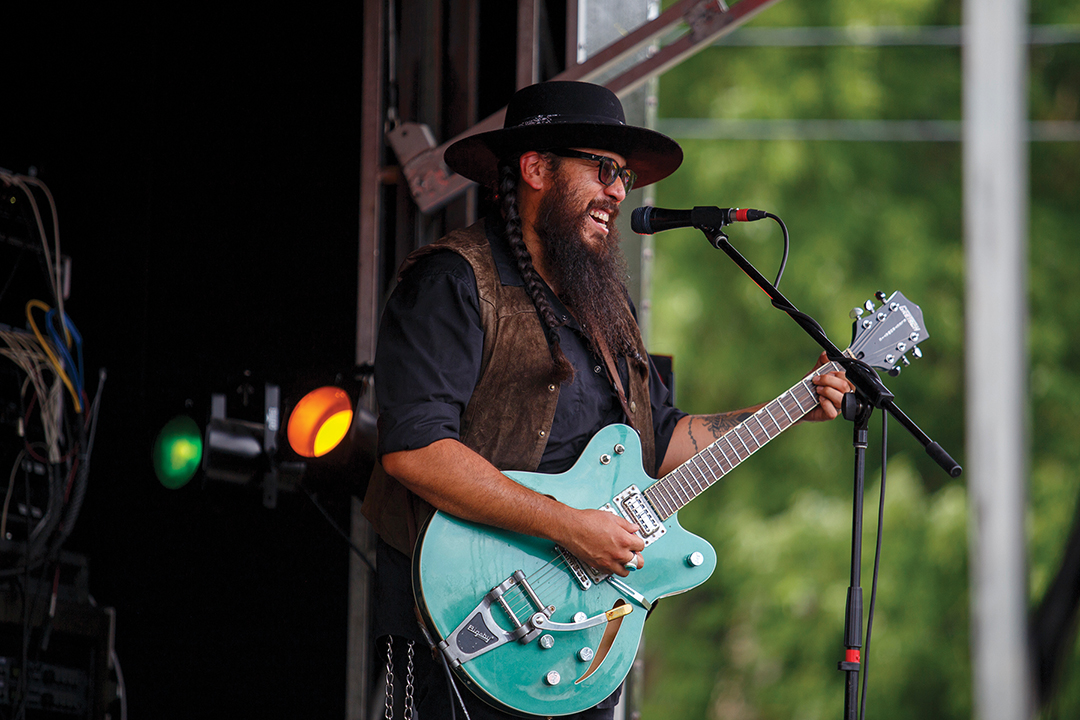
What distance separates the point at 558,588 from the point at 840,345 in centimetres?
711

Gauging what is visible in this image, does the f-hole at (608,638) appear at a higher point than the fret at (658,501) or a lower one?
lower

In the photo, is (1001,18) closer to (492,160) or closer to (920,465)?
(920,465)

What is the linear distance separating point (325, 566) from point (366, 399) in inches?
23.3

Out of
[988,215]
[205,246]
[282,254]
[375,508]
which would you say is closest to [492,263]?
[375,508]

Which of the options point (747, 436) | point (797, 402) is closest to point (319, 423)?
point (747, 436)

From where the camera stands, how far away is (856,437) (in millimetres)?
2389

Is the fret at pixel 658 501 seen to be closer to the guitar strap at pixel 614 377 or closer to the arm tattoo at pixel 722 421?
the guitar strap at pixel 614 377

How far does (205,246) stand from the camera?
12.2ft

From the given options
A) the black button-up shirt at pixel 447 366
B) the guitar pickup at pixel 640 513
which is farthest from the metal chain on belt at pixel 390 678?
the guitar pickup at pixel 640 513

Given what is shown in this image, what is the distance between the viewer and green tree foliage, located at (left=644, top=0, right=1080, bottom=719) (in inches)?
360

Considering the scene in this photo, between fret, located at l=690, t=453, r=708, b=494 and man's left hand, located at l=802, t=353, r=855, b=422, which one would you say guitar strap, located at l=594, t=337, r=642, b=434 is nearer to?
fret, located at l=690, t=453, r=708, b=494

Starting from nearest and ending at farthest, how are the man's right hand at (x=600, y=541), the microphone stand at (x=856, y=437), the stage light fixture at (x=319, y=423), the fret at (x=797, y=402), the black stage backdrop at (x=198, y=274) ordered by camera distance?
the microphone stand at (x=856, y=437) < the man's right hand at (x=600, y=541) < the fret at (x=797, y=402) < the stage light fixture at (x=319, y=423) < the black stage backdrop at (x=198, y=274)

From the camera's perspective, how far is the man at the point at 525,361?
7.91 ft

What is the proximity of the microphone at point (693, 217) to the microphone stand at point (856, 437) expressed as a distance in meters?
0.02
